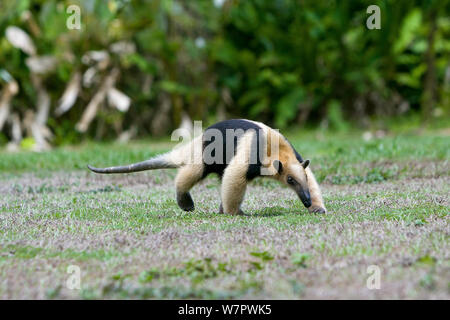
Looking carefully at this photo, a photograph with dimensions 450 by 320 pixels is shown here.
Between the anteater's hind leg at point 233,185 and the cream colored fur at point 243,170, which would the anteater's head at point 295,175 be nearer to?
the cream colored fur at point 243,170

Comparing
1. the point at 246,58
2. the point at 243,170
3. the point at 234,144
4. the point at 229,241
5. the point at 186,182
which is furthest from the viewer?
the point at 246,58

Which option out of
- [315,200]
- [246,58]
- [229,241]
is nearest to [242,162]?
[315,200]

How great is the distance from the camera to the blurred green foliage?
A: 14688 millimetres

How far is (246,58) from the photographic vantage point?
1584 centimetres

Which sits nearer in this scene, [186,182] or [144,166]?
[186,182]

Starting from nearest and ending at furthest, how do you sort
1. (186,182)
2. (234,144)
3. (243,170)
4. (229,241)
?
(229,241) → (243,170) → (234,144) → (186,182)

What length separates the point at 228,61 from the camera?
15.7m

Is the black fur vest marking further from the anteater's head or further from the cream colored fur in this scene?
the anteater's head

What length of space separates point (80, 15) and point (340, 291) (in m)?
12.1

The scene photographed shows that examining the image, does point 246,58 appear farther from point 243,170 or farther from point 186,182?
point 243,170

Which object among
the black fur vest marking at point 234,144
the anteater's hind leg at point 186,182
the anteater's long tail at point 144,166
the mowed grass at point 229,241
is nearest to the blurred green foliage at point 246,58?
the mowed grass at point 229,241

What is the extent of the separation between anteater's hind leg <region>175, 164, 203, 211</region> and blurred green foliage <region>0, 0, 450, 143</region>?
8.43 m

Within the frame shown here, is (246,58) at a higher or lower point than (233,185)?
higher

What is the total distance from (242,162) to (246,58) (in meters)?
10.2
